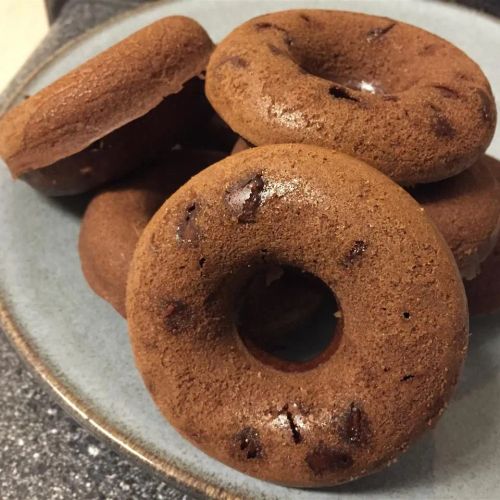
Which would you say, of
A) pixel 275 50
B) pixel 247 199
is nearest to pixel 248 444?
pixel 247 199

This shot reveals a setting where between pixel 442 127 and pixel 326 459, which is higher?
pixel 442 127

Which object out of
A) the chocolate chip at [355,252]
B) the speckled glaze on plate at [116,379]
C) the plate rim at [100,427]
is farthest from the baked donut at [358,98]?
the plate rim at [100,427]

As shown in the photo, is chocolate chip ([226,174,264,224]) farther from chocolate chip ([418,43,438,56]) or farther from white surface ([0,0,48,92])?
white surface ([0,0,48,92])

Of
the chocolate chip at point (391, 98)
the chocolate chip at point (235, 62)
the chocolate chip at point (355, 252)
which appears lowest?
the chocolate chip at point (355, 252)

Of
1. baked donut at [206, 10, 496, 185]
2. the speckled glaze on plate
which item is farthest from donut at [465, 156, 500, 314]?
baked donut at [206, 10, 496, 185]

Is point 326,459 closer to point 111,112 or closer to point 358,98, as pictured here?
point 358,98

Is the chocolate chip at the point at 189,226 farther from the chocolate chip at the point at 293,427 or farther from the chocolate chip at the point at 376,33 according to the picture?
the chocolate chip at the point at 376,33

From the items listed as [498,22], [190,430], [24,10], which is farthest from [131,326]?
[24,10]
